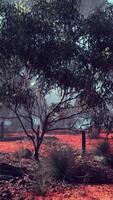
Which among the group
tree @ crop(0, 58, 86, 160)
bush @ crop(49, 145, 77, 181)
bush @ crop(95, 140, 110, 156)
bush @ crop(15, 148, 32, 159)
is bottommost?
bush @ crop(49, 145, 77, 181)

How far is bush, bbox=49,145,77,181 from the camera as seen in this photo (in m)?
13.1

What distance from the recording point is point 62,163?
1322 cm

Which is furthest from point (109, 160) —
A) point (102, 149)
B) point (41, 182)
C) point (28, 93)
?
point (41, 182)

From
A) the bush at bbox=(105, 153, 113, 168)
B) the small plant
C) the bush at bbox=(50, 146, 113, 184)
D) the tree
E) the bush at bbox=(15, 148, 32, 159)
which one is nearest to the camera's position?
the small plant

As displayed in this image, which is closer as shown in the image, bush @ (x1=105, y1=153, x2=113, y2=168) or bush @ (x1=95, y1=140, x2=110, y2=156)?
bush @ (x1=105, y1=153, x2=113, y2=168)

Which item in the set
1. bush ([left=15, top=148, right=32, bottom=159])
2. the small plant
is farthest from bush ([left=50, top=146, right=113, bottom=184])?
bush ([left=15, top=148, right=32, bottom=159])

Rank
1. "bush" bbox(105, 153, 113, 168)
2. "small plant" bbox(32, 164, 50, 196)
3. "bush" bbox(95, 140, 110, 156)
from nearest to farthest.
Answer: "small plant" bbox(32, 164, 50, 196) < "bush" bbox(105, 153, 113, 168) < "bush" bbox(95, 140, 110, 156)

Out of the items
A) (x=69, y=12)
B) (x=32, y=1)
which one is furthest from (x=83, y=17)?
(x=32, y=1)

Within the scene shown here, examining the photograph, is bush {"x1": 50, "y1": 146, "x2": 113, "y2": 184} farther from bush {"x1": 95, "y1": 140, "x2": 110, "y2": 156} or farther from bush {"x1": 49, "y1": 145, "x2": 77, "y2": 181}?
bush {"x1": 95, "y1": 140, "x2": 110, "y2": 156}

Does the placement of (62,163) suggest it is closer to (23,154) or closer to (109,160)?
(109,160)

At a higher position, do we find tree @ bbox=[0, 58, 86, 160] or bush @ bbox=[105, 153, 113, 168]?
tree @ bbox=[0, 58, 86, 160]

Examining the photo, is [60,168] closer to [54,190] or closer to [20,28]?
[54,190]

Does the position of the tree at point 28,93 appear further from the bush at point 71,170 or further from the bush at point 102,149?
the bush at point 102,149

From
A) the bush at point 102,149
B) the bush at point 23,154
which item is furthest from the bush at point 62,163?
the bush at point 102,149
